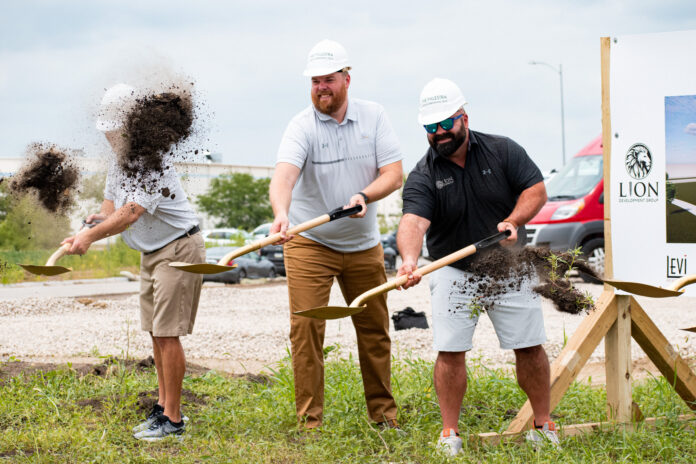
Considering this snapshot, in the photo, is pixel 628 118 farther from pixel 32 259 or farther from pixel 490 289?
pixel 32 259

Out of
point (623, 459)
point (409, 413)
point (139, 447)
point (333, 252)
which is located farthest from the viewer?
point (409, 413)

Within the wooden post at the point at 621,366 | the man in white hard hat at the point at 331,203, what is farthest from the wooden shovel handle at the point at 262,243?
the wooden post at the point at 621,366

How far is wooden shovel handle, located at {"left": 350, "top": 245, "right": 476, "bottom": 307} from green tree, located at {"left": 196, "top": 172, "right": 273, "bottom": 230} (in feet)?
106

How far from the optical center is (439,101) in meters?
4.10

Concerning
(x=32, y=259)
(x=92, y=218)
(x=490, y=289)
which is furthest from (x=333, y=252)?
(x=32, y=259)

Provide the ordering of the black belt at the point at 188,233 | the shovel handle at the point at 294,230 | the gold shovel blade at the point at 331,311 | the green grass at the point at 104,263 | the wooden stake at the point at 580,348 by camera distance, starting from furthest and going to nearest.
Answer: the green grass at the point at 104,263
the black belt at the point at 188,233
the wooden stake at the point at 580,348
the shovel handle at the point at 294,230
the gold shovel blade at the point at 331,311

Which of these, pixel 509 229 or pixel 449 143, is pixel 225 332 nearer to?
pixel 449 143


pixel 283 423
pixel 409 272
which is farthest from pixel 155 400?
pixel 409 272

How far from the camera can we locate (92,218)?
4.47 meters

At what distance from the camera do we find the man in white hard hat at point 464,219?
4113mm

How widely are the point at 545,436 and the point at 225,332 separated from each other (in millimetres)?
5977

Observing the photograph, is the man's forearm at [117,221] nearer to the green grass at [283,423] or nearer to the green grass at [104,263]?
the green grass at [283,423]

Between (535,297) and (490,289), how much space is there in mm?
254

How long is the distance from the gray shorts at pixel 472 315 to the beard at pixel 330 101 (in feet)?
3.69
